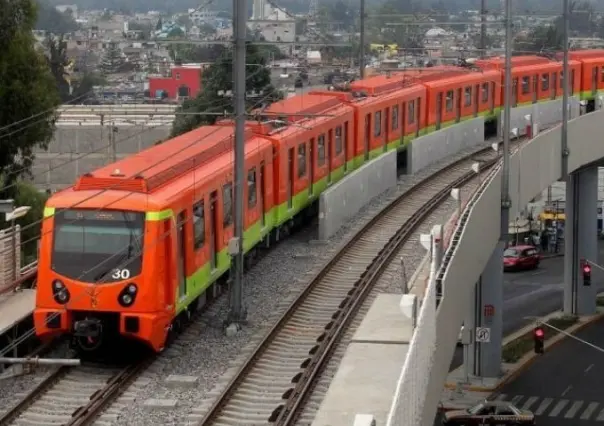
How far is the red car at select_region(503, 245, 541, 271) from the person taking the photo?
47713 mm

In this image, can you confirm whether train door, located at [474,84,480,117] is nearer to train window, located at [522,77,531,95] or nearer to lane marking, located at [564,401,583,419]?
train window, located at [522,77,531,95]

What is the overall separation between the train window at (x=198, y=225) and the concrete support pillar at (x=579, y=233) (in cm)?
2313

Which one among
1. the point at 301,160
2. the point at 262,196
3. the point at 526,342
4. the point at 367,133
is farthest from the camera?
the point at 526,342

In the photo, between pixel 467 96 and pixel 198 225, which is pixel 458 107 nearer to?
pixel 467 96

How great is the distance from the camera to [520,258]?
157 ft

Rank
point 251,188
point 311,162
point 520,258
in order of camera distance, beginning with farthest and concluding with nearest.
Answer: point 520,258
point 311,162
point 251,188

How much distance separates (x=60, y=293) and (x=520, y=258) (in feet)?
112

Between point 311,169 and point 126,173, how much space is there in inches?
356

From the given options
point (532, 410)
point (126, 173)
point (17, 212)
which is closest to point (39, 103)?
point (17, 212)

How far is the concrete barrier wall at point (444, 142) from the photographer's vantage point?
32.8 m

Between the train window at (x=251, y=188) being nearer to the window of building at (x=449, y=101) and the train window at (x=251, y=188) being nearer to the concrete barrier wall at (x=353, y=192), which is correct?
the concrete barrier wall at (x=353, y=192)

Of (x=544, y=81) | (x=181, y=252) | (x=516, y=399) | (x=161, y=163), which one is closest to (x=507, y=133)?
(x=161, y=163)

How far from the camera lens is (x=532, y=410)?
3016 centimetres

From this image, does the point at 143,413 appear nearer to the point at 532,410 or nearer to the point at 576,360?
the point at 532,410
